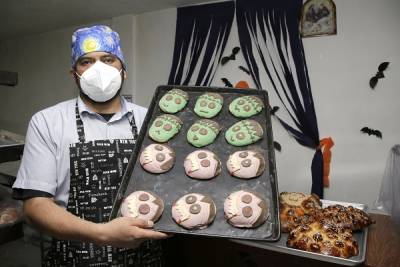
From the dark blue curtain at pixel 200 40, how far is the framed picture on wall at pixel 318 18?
0.82 metres

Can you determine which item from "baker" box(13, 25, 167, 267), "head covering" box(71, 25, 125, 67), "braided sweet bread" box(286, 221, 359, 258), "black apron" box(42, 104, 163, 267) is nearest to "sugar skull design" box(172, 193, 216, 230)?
"baker" box(13, 25, 167, 267)

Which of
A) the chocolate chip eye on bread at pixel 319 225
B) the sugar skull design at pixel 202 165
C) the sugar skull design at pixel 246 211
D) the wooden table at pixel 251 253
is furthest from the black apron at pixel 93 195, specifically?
the chocolate chip eye on bread at pixel 319 225

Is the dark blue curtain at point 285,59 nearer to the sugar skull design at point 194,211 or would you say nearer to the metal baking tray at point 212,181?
the metal baking tray at point 212,181

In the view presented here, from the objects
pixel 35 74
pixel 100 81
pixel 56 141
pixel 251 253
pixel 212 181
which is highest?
pixel 35 74

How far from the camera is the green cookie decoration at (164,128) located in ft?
5.48

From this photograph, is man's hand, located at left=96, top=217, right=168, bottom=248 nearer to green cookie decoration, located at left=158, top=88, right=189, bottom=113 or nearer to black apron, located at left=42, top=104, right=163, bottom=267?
black apron, located at left=42, top=104, right=163, bottom=267

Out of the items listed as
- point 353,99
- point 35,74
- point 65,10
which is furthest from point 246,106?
point 35,74

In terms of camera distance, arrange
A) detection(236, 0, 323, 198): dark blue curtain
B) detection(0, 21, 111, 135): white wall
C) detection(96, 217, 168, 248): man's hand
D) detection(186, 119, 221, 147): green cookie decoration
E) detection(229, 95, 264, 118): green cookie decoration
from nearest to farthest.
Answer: detection(96, 217, 168, 248): man's hand → detection(186, 119, 221, 147): green cookie decoration → detection(229, 95, 264, 118): green cookie decoration → detection(236, 0, 323, 198): dark blue curtain → detection(0, 21, 111, 135): white wall

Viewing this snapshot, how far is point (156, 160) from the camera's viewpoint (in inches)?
61.4

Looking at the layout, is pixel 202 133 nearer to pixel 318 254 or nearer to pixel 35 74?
pixel 318 254

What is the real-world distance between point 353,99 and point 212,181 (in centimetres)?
207

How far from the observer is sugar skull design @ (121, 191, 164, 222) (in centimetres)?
135

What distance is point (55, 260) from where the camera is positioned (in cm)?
148

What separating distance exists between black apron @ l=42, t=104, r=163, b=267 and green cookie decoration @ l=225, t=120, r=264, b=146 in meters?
0.56
